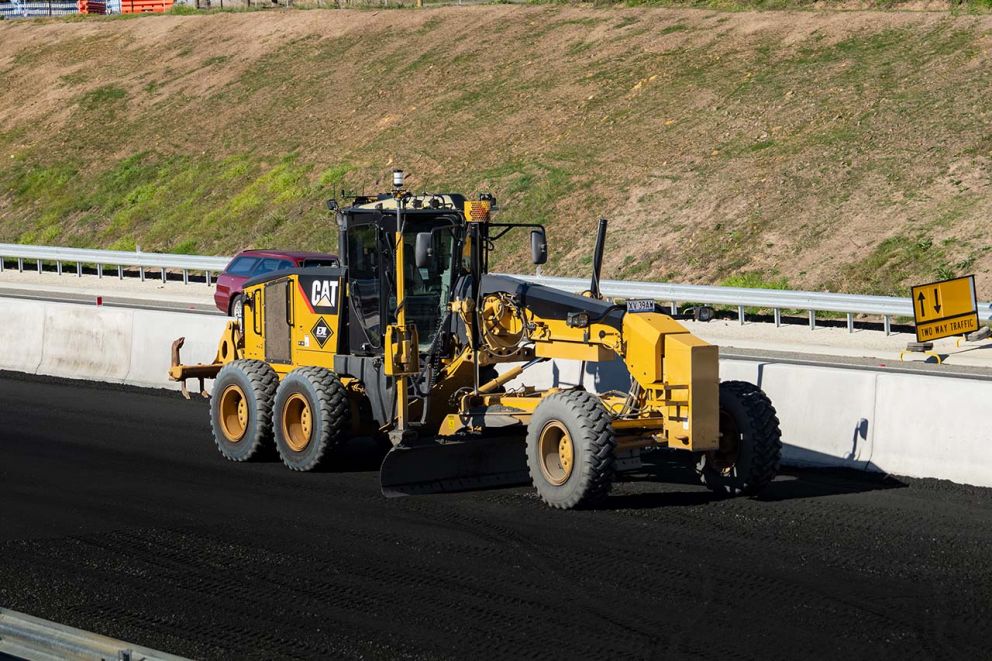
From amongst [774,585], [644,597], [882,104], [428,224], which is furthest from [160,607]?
[882,104]

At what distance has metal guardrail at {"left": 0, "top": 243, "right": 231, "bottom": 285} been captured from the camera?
120 feet

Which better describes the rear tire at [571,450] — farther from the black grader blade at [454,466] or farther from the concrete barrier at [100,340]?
the concrete barrier at [100,340]

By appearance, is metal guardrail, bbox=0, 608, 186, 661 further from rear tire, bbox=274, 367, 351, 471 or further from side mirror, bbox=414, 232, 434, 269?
rear tire, bbox=274, 367, 351, 471

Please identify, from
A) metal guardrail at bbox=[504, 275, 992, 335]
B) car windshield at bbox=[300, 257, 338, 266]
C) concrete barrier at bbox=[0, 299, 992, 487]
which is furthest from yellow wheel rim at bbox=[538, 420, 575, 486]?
car windshield at bbox=[300, 257, 338, 266]

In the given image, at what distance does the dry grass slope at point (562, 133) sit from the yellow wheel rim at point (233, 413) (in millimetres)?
17856

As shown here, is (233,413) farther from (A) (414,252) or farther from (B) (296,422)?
(A) (414,252)

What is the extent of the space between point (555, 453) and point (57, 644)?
635cm

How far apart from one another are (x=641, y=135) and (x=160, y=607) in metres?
32.3

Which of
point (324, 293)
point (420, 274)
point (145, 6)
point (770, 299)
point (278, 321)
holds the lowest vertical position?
point (278, 321)

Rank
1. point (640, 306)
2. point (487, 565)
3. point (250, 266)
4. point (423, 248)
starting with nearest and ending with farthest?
point (487, 565), point (423, 248), point (640, 306), point (250, 266)

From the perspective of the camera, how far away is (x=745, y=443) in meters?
12.1

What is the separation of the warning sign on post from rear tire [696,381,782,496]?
1222 cm

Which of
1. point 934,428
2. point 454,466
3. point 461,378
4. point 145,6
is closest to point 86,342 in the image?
point 461,378

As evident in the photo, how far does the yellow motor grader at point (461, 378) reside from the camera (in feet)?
39.0
